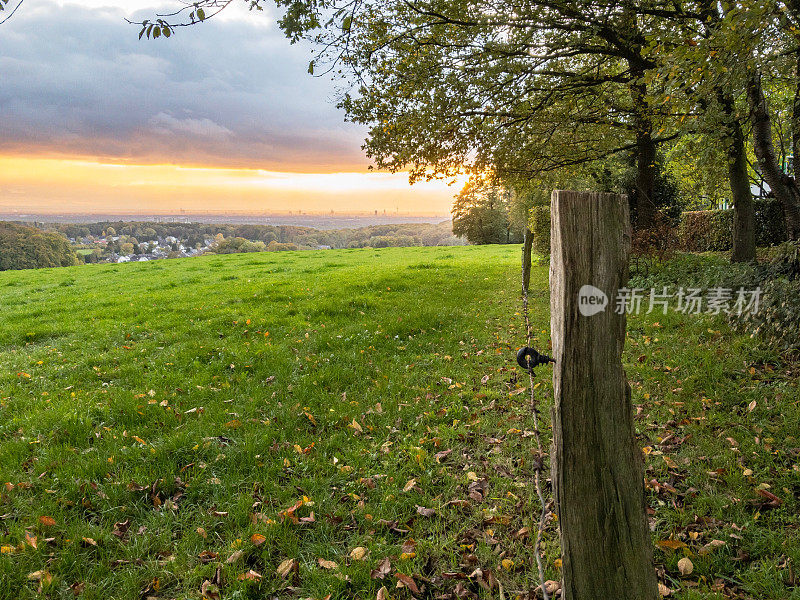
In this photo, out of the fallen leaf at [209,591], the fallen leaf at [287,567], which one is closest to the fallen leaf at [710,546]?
the fallen leaf at [287,567]

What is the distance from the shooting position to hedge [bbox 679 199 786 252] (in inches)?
609

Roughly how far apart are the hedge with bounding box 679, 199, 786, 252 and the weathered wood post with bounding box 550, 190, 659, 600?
17.3m

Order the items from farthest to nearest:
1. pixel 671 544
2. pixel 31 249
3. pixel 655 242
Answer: pixel 31 249, pixel 655 242, pixel 671 544

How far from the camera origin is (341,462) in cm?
466

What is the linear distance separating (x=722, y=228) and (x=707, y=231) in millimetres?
652

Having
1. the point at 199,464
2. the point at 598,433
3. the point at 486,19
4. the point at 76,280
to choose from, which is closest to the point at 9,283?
the point at 76,280

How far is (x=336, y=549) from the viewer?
11.3 ft

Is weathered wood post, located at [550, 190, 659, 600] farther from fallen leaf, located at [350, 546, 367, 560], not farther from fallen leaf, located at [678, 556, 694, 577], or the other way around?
fallen leaf, located at [350, 546, 367, 560]

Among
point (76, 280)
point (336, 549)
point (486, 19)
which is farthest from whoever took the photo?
point (76, 280)

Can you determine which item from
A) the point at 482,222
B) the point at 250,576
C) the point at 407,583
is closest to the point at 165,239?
the point at 482,222

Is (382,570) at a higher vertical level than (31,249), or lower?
lower

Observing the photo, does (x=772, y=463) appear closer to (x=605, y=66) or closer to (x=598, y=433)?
(x=598, y=433)

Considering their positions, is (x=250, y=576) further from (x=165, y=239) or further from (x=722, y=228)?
(x=165, y=239)

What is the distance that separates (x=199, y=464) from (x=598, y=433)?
437cm
